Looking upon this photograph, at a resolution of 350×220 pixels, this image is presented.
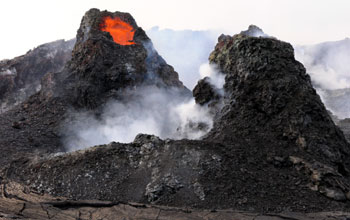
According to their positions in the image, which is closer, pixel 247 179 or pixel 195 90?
pixel 247 179

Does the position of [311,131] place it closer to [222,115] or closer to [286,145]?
[286,145]

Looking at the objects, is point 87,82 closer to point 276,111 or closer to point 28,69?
point 28,69

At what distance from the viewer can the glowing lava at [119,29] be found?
97.3 ft

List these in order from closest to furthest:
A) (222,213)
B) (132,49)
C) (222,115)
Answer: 1. (222,213)
2. (222,115)
3. (132,49)

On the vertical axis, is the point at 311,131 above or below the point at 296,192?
above

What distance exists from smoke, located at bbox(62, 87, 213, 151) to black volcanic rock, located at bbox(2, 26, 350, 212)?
4432mm

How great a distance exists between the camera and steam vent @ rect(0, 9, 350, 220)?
10375 millimetres

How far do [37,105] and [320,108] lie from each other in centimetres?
2227

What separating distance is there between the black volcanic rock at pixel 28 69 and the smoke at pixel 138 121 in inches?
596

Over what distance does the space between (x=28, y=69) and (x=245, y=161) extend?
34.3m

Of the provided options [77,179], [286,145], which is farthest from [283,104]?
[77,179]

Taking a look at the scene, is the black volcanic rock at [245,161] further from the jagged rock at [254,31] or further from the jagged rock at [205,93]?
the jagged rock at [254,31]

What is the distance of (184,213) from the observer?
9875 mm

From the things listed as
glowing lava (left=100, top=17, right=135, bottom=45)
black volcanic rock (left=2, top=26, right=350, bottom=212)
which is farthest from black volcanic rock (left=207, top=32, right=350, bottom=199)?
glowing lava (left=100, top=17, right=135, bottom=45)
